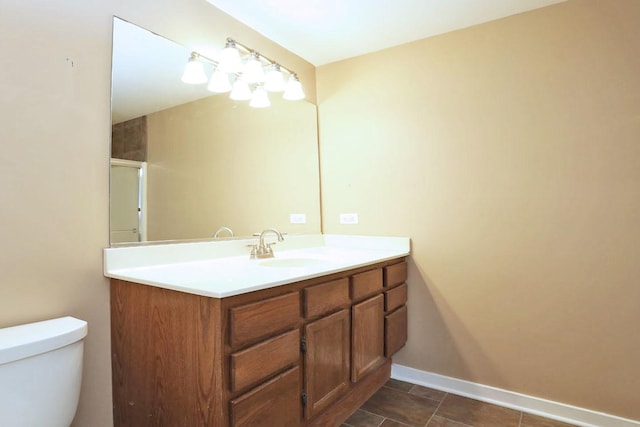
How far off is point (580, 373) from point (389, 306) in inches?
39.1

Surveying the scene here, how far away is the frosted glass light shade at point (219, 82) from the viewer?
1.91 meters

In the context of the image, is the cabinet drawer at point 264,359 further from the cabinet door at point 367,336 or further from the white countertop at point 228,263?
the cabinet door at point 367,336

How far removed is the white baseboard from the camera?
5.72 ft

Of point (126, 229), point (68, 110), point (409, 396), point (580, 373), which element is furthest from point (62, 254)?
point (580, 373)

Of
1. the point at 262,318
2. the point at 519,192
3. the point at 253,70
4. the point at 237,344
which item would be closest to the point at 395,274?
the point at 519,192

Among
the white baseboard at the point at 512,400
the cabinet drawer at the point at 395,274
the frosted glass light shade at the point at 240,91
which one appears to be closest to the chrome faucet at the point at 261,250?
the cabinet drawer at the point at 395,274

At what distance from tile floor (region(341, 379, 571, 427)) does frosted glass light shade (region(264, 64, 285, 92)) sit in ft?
6.40

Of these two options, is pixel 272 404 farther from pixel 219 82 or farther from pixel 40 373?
pixel 219 82

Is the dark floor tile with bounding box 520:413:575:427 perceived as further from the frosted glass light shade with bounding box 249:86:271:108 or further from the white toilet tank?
the frosted glass light shade with bounding box 249:86:271:108

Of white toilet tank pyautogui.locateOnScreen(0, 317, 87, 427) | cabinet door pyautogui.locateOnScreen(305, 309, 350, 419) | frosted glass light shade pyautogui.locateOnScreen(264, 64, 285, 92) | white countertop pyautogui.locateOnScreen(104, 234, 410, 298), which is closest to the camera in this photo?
white toilet tank pyautogui.locateOnScreen(0, 317, 87, 427)

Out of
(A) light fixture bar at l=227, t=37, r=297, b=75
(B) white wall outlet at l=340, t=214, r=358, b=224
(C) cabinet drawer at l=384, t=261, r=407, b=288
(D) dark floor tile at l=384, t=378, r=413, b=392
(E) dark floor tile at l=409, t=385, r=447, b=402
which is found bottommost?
(D) dark floor tile at l=384, t=378, r=413, b=392

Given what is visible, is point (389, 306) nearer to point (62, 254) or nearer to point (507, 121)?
point (507, 121)

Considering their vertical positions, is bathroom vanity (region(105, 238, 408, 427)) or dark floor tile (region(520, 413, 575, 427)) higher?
bathroom vanity (region(105, 238, 408, 427))

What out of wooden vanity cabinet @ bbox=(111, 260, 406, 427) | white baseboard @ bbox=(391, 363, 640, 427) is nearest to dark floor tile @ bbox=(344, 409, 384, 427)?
wooden vanity cabinet @ bbox=(111, 260, 406, 427)
